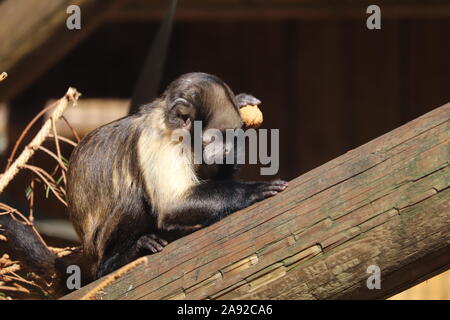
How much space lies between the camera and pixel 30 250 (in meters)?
3.49

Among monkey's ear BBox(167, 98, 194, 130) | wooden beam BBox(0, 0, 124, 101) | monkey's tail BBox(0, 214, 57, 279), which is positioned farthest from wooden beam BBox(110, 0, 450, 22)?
monkey's tail BBox(0, 214, 57, 279)

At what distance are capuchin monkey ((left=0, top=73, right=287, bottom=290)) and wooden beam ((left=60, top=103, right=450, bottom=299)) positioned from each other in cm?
41

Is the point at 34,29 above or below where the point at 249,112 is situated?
above

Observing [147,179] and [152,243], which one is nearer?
[152,243]

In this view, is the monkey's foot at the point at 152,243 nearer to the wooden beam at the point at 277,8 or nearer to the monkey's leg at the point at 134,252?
the monkey's leg at the point at 134,252

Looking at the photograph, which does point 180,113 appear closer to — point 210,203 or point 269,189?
point 210,203

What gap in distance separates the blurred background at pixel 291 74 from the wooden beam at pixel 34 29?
2.79 m

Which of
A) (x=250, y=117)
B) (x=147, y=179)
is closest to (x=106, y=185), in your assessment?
(x=147, y=179)

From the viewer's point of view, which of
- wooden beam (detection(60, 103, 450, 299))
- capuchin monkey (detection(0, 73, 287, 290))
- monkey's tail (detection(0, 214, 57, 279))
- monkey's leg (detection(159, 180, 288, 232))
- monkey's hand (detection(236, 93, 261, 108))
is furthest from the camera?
monkey's hand (detection(236, 93, 261, 108))

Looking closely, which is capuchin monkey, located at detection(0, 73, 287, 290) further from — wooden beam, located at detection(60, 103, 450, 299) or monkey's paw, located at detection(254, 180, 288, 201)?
wooden beam, located at detection(60, 103, 450, 299)

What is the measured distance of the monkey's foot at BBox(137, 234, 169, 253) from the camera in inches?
115

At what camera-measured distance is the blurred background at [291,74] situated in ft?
23.0

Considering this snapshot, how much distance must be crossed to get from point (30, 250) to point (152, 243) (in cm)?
77

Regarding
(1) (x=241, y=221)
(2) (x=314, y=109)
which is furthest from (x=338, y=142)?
(1) (x=241, y=221)
